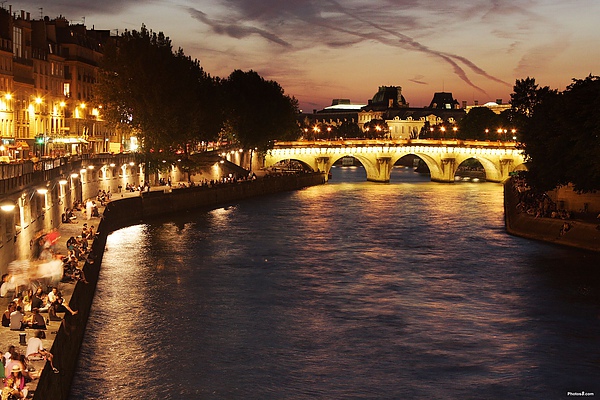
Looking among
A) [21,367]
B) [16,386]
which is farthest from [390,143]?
[16,386]

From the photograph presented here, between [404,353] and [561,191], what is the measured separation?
105 ft

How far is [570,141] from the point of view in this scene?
1954 inches

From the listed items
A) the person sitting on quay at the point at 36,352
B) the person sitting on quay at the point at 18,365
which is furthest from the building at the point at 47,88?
the person sitting on quay at the point at 18,365

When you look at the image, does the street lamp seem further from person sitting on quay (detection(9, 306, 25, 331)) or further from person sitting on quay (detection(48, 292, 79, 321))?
person sitting on quay (detection(9, 306, 25, 331))

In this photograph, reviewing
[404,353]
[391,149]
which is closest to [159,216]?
[404,353]

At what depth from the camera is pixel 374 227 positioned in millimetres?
58219

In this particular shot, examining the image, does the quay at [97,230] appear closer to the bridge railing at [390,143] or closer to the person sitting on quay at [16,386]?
the person sitting on quay at [16,386]

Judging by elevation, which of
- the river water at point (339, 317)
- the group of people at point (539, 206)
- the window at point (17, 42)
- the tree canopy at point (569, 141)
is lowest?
the river water at point (339, 317)

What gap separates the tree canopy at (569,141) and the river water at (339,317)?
172 inches

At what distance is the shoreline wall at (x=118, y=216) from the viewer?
2177cm

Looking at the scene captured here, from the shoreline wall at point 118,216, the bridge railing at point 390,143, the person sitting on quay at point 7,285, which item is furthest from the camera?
the bridge railing at point 390,143

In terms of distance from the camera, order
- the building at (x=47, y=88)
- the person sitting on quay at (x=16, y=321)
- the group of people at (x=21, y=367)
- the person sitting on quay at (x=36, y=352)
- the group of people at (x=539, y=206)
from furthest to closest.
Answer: the building at (x=47, y=88) → the group of people at (x=539, y=206) → the person sitting on quay at (x=16, y=321) → the person sitting on quay at (x=36, y=352) → the group of people at (x=21, y=367)

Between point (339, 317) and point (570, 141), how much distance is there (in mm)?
23898

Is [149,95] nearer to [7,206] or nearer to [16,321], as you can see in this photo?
[7,206]
